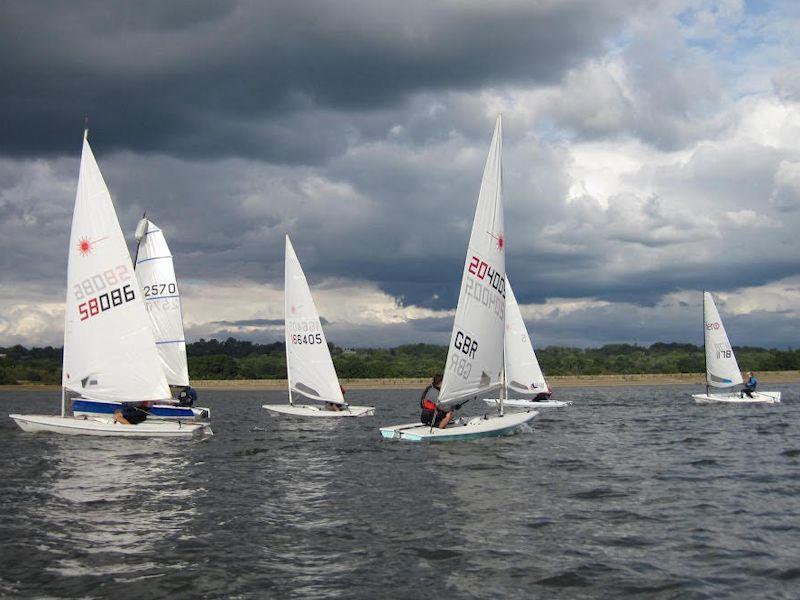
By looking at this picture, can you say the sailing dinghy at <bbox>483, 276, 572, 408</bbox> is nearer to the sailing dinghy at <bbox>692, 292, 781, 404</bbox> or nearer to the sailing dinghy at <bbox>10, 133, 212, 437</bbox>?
the sailing dinghy at <bbox>692, 292, 781, 404</bbox>

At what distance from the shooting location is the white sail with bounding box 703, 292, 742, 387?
5531cm

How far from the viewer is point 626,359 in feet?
468

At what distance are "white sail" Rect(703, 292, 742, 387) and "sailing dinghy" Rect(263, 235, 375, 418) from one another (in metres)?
27.1

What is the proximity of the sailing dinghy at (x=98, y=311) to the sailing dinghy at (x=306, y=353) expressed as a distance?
1309cm

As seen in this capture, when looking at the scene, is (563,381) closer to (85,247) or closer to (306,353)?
(306,353)

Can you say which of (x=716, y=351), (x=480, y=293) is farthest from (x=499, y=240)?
(x=716, y=351)

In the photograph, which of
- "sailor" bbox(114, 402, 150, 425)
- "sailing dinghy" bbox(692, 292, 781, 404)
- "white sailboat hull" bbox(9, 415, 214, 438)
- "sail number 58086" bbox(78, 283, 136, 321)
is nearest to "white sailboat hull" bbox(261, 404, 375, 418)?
"sailor" bbox(114, 402, 150, 425)

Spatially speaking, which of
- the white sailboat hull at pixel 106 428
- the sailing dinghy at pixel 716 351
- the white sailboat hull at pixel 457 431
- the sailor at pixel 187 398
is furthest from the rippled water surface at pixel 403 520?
the sailing dinghy at pixel 716 351

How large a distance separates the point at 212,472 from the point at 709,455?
47.9ft

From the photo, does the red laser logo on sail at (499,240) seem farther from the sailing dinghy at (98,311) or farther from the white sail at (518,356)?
the white sail at (518,356)

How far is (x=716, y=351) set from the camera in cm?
5559

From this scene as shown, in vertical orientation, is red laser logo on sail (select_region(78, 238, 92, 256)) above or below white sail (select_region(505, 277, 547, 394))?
above

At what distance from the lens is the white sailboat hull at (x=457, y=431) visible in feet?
83.2

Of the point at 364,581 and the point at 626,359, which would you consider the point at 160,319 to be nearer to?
the point at 364,581
